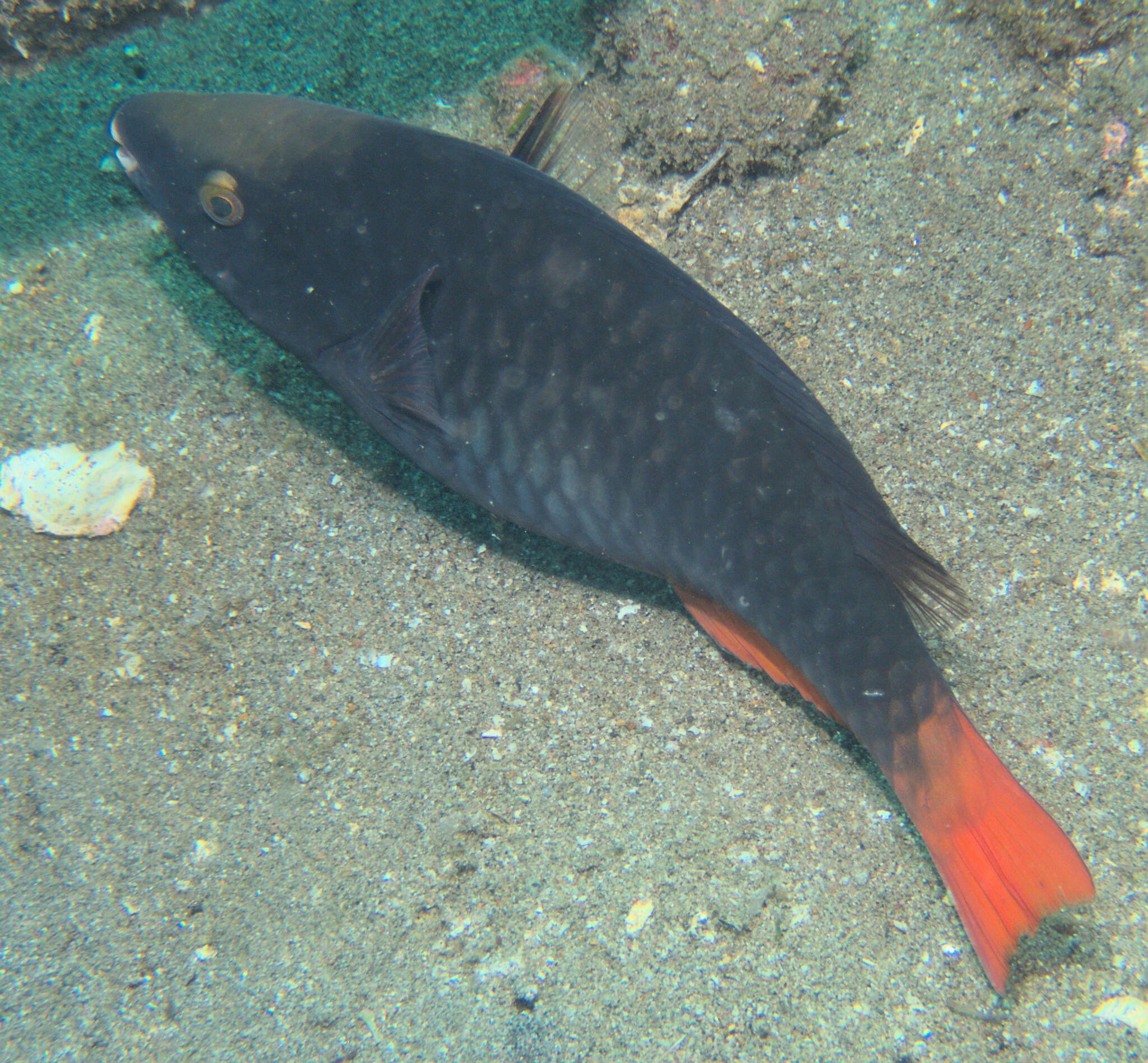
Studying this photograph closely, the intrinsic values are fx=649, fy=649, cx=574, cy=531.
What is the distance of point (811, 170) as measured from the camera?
269 centimetres

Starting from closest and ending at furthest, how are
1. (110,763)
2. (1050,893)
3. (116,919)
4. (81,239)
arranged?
(1050,893)
(116,919)
(110,763)
(81,239)

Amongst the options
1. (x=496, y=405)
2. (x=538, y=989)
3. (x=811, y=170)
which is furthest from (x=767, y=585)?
(x=811, y=170)

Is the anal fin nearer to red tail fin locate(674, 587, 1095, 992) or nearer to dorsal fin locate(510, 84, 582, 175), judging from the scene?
red tail fin locate(674, 587, 1095, 992)

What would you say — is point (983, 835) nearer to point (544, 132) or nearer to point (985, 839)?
point (985, 839)

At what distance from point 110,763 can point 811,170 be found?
3517 millimetres

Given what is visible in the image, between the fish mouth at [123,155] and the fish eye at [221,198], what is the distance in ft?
0.93

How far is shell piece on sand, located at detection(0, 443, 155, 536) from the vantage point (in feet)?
7.87

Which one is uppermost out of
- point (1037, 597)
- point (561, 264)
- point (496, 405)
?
point (1037, 597)

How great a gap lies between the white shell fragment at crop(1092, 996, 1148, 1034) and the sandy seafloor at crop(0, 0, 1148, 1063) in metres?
0.03

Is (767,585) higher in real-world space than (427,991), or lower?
higher

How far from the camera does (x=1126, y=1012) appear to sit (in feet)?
5.94

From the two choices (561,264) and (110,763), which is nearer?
(561,264)

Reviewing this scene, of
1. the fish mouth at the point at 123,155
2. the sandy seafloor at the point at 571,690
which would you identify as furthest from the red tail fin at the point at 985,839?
the fish mouth at the point at 123,155

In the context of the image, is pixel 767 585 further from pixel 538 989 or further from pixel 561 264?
pixel 538 989
